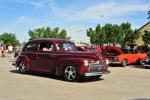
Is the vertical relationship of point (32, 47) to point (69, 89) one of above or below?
above

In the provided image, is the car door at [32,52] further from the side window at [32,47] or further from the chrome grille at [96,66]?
the chrome grille at [96,66]

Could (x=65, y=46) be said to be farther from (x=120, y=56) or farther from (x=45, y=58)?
(x=120, y=56)

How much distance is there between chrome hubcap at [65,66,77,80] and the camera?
13.9 metres

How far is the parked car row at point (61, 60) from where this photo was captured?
45.1ft

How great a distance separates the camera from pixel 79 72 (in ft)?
44.6

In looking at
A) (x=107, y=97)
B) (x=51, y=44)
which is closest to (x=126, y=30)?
(x=51, y=44)

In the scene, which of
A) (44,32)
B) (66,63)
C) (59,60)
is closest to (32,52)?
(59,60)

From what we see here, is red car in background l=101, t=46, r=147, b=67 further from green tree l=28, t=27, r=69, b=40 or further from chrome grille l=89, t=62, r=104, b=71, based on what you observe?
green tree l=28, t=27, r=69, b=40

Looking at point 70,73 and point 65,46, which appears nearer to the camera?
point 70,73

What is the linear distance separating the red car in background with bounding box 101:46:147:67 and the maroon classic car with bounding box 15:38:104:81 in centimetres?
890

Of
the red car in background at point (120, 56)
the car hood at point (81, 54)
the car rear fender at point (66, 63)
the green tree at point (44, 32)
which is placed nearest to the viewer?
the car rear fender at point (66, 63)

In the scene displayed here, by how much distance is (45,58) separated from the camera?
15078mm

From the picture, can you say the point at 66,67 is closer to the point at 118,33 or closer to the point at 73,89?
the point at 73,89

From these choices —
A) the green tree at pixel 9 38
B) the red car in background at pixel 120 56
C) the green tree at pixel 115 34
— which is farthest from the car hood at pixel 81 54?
the green tree at pixel 9 38
